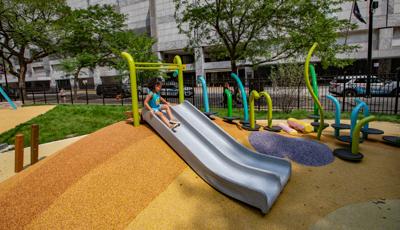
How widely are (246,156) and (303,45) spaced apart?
1005 centimetres

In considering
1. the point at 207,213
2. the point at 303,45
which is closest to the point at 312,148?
the point at 207,213

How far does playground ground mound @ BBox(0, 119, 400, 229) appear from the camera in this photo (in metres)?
3.38

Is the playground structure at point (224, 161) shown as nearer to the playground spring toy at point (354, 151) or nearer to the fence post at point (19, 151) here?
the playground spring toy at point (354, 151)

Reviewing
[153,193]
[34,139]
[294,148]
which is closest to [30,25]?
[34,139]

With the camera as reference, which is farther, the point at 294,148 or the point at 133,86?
the point at 133,86

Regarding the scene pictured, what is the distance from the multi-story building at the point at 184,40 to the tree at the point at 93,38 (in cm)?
283

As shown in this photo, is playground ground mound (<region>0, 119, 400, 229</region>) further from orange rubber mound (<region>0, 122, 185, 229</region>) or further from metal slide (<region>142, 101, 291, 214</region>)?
metal slide (<region>142, 101, 291, 214</region>)

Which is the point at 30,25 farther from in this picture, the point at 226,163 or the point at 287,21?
the point at 226,163

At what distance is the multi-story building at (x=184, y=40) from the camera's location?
96.1 feet

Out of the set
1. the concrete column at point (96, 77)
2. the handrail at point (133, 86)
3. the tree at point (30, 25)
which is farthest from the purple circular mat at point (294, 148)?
the concrete column at point (96, 77)

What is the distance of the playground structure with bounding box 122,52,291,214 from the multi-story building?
1310cm

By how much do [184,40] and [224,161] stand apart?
36.1 m

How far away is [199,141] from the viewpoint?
5.24 metres

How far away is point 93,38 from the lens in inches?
979
